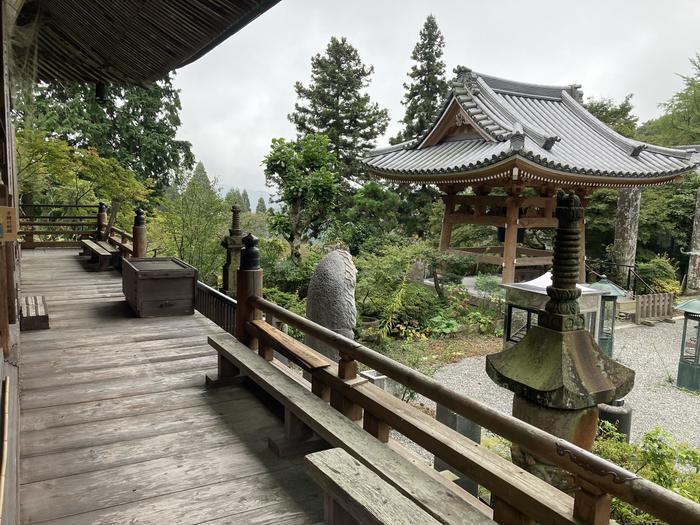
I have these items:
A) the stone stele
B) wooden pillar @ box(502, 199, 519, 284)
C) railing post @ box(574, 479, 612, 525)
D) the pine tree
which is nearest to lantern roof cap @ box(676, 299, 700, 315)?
wooden pillar @ box(502, 199, 519, 284)

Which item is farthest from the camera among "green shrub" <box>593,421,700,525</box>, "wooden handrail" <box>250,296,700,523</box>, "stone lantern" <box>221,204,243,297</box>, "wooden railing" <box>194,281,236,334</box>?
"stone lantern" <box>221,204,243,297</box>

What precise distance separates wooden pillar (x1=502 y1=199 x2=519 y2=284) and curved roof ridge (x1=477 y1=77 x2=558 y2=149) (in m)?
1.58

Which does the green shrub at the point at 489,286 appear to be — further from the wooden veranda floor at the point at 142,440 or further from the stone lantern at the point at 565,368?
the stone lantern at the point at 565,368

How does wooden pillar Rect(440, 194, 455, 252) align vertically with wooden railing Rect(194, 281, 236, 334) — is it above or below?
above

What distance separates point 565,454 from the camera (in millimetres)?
1483

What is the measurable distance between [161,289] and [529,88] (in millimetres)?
12994

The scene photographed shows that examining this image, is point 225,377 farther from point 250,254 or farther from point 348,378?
point 348,378

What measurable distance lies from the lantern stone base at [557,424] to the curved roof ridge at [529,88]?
13.2 m

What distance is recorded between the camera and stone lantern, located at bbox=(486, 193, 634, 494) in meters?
2.05

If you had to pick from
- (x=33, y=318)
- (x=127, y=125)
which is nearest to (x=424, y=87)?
(x=127, y=125)

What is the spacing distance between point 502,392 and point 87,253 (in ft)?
30.2

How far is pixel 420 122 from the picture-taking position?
2320 centimetres

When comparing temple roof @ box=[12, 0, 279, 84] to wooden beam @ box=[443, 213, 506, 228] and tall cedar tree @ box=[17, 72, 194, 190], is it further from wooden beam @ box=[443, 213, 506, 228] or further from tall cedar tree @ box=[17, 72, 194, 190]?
tall cedar tree @ box=[17, 72, 194, 190]

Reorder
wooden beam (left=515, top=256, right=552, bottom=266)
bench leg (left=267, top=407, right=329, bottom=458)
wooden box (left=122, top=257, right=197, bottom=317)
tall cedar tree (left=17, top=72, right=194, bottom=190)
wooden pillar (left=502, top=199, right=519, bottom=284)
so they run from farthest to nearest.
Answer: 1. tall cedar tree (left=17, top=72, right=194, bottom=190)
2. wooden beam (left=515, top=256, right=552, bottom=266)
3. wooden pillar (left=502, top=199, right=519, bottom=284)
4. wooden box (left=122, top=257, right=197, bottom=317)
5. bench leg (left=267, top=407, right=329, bottom=458)
